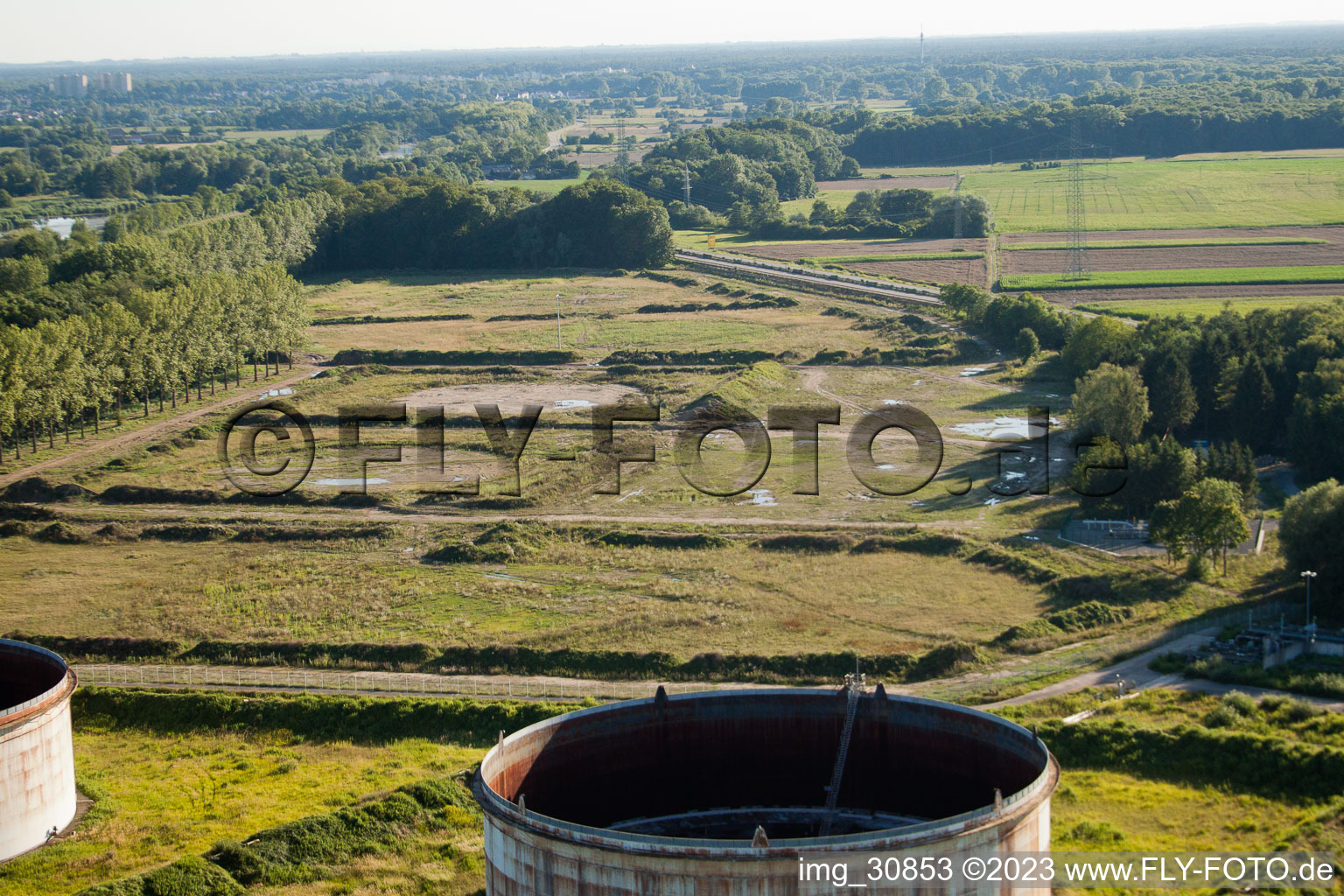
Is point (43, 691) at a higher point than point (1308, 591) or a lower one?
lower

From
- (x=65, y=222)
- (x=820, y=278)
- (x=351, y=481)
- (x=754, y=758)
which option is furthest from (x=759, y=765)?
(x=65, y=222)

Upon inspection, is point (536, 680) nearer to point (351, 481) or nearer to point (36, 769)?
point (36, 769)

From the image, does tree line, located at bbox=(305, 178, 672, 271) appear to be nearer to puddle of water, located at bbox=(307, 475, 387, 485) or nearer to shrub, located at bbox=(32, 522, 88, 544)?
puddle of water, located at bbox=(307, 475, 387, 485)

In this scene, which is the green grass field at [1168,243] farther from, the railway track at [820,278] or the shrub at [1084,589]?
the shrub at [1084,589]

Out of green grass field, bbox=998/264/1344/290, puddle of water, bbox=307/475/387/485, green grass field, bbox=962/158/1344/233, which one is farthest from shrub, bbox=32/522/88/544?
green grass field, bbox=962/158/1344/233

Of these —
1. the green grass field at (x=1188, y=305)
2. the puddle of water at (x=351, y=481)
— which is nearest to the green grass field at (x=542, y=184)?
the green grass field at (x=1188, y=305)

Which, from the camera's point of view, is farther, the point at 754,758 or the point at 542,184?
the point at 542,184
